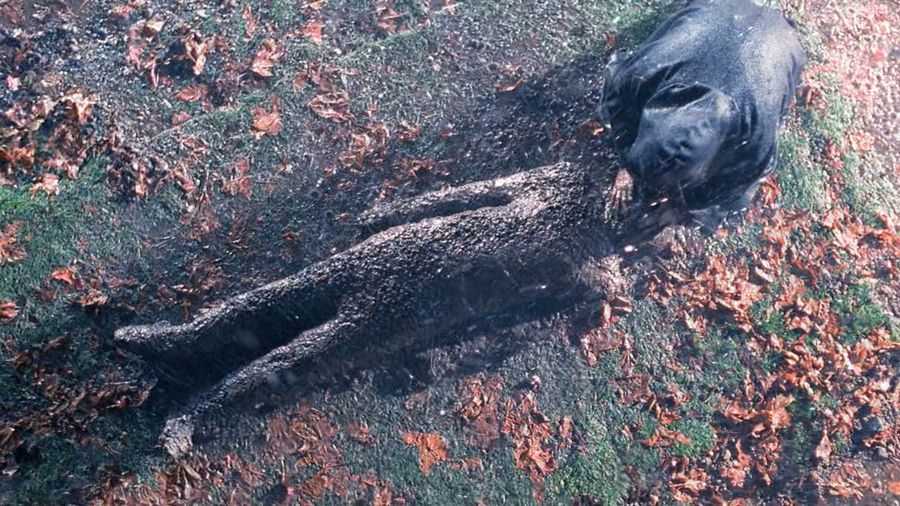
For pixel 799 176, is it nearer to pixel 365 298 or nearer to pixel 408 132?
pixel 408 132

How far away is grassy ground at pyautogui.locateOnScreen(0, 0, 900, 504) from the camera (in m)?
5.16

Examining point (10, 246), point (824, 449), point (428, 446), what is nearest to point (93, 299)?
point (10, 246)

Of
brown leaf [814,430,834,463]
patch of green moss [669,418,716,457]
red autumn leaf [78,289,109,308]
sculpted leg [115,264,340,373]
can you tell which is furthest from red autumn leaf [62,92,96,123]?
brown leaf [814,430,834,463]

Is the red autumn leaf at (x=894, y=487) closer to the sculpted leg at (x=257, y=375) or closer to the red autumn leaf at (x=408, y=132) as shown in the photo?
the sculpted leg at (x=257, y=375)

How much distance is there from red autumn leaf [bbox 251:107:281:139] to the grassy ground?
3 cm

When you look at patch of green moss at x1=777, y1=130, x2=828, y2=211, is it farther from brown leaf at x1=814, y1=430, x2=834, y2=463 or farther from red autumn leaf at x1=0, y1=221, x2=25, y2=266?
red autumn leaf at x1=0, y1=221, x2=25, y2=266

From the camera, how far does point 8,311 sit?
206 inches

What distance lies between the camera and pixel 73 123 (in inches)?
234

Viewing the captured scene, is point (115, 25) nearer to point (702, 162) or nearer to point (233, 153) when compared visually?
point (233, 153)

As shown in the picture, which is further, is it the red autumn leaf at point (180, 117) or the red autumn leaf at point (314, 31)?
the red autumn leaf at point (314, 31)

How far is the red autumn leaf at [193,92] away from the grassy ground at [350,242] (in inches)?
2.3

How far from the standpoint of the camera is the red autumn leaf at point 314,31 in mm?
6594

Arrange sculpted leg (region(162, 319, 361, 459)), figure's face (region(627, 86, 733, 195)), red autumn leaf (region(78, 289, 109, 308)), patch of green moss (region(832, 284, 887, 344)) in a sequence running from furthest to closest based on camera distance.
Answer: patch of green moss (region(832, 284, 887, 344)), red autumn leaf (region(78, 289, 109, 308)), sculpted leg (region(162, 319, 361, 459)), figure's face (region(627, 86, 733, 195))

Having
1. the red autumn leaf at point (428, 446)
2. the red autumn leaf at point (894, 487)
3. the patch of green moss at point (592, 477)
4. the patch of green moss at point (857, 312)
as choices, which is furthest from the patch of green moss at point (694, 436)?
the red autumn leaf at point (428, 446)
